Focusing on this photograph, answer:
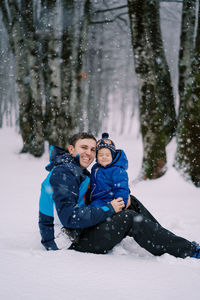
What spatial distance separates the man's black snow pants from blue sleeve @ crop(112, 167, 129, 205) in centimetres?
32

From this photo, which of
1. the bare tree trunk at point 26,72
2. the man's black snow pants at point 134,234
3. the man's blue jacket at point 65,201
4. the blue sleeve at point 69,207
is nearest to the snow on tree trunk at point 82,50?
the bare tree trunk at point 26,72

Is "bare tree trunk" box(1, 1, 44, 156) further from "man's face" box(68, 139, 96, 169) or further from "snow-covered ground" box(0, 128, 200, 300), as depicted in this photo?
"man's face" box(68, 139, 96, 169)

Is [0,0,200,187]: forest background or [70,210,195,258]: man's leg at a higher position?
[0,0,200,187]: forest background

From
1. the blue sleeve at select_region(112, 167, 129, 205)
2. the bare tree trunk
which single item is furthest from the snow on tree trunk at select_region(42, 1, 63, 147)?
the blue sleeve at select_region(112, 167, 129, 205)

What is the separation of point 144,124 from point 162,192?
1664mm

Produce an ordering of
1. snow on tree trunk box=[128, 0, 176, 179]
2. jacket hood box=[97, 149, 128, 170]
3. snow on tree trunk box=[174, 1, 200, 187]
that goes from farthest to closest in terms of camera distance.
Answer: snow on tree trunk box=[128, 0, 176, 179], snow on tree trunk box=[174, 1, 200, 187], jacket hood box=[97, 149, 128, 170]

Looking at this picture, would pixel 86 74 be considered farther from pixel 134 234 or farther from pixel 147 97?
pixel 134 234

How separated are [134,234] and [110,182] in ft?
2.17

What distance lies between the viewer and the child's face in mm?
3014

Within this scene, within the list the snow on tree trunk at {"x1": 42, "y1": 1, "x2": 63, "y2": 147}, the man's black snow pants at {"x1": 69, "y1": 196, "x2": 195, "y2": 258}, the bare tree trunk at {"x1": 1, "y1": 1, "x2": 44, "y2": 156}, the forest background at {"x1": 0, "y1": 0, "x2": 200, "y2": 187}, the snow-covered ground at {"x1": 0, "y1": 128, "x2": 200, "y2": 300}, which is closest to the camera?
the snow-covered ground at {"x1": 0, "y1": 128, "x2": 200, "y2": 300}

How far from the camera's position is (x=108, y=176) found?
2.93m

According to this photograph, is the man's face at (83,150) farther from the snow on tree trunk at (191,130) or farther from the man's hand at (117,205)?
the snow on tree trunk at (191,130)

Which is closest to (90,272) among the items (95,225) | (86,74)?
(95,225)

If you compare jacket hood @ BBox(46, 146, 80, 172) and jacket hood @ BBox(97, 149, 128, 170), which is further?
jacket hood @ BBox(97, 149, 128, 170)
